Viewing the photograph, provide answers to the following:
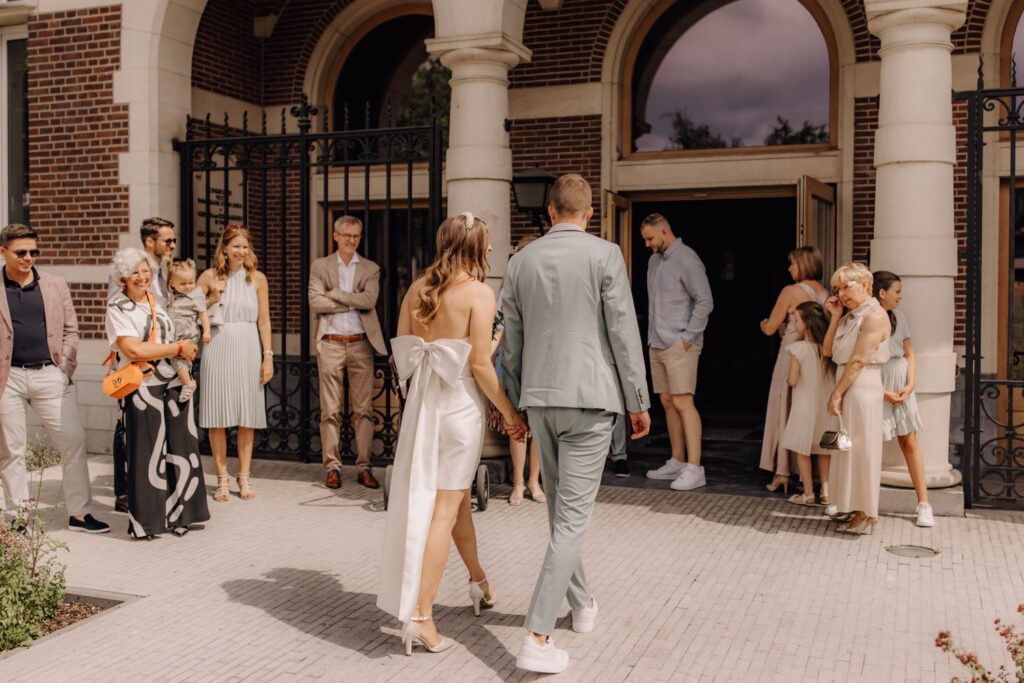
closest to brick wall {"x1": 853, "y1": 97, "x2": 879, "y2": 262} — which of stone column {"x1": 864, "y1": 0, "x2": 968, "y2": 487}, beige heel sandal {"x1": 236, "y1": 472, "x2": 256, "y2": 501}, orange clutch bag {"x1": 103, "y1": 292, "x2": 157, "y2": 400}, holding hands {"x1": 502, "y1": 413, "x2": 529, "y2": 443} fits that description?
stone column {"x1": 864, "y1": 0, "x2": 968, "y2": 487}

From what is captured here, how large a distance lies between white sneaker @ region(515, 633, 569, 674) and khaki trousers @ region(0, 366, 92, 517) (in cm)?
345

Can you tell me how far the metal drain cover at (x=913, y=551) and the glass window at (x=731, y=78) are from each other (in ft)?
17.8

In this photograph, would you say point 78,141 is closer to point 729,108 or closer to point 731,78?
point 729,108

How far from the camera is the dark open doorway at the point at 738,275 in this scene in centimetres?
1539

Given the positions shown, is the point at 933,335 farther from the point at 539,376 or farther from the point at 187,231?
the point at 187,231

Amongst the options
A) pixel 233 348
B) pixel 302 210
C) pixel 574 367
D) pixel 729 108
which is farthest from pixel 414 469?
pixel 729 108

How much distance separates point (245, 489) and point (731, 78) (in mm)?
6627

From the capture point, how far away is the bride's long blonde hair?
4.53 m

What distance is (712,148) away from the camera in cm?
1081

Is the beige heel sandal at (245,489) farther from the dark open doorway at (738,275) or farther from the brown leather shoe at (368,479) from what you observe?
the dark open doorway at (738,275)

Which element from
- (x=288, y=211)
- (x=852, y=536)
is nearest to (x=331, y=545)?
(x=852, y=536)

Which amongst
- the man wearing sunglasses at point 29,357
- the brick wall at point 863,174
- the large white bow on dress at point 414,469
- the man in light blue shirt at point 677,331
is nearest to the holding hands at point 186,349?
the man wearing sunglasses at point 29,357

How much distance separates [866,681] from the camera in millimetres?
4141

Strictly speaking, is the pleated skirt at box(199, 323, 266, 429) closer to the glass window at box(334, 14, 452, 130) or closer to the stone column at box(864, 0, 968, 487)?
the stone column at box(864, 0, 968, 487)
